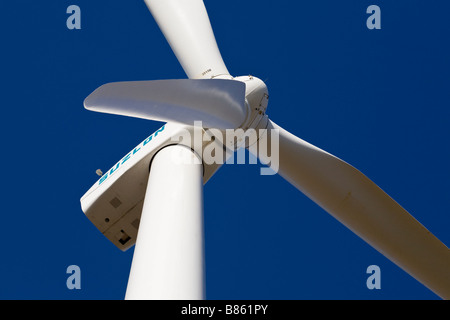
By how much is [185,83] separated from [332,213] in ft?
10.3

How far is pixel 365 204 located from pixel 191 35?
2946 millimetres

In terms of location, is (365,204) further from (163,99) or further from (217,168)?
(163,99)

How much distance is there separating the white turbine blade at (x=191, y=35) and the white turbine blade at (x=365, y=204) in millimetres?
1068

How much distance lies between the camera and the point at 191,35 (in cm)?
812

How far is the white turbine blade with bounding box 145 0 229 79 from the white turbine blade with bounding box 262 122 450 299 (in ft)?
3.50

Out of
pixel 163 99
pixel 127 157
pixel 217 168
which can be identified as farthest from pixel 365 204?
pixel 163 99

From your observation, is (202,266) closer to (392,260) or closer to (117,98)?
(117,98)

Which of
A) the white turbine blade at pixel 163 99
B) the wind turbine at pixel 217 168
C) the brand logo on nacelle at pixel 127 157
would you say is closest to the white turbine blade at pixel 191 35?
the wind turbine at pixel 217 168

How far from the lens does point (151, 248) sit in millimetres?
5281

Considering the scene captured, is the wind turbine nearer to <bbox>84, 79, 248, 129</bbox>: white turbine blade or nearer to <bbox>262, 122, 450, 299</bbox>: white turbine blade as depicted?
<bbox>262, 122, 450, 299</bbox>: white turbine blade

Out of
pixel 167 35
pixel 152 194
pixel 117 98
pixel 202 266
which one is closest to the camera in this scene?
pixel 202 266

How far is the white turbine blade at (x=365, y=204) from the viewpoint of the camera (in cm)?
791

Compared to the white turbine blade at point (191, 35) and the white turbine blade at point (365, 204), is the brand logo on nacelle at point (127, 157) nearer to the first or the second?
the white turbine blade at point (191, 35)

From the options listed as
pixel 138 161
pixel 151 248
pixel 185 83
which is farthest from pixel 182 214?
pixel 138 161
